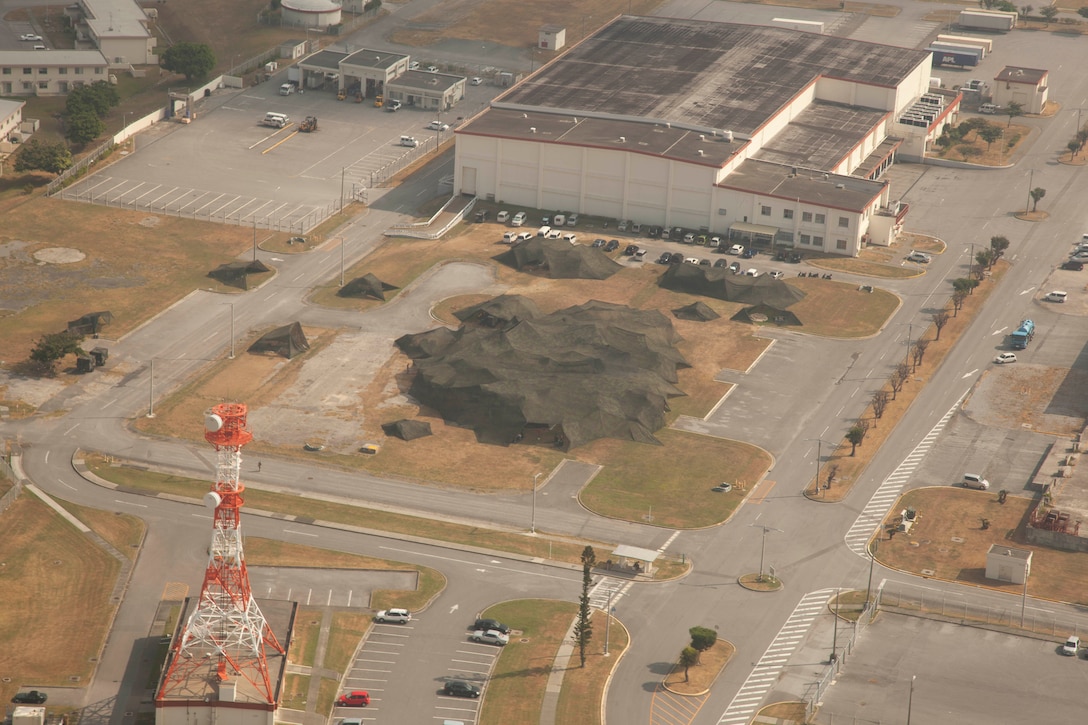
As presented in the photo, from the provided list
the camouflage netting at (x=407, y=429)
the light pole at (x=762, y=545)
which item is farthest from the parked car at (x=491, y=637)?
the camouflage netting at (x=407, y=429)

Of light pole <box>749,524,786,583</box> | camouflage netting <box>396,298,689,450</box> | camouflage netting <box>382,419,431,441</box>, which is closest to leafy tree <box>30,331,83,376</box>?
camouflage netting <box>382,419,431,441</box>

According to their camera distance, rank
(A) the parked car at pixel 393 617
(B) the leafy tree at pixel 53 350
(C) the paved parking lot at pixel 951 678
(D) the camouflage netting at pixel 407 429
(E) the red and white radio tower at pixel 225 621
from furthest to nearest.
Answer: (B) the leafy tree at pixel 53 350
(D) the camouflage netting at pixel 407 429
(A) the parked car at pixel 393 617
(C) the paved parking lot at pixel 951 678
(E) the red and white radio tower at pixel 225 621

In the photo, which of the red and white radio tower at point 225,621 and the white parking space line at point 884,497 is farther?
the white parking space line at point 884,497

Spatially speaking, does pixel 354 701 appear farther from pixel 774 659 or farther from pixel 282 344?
pixel 282 344

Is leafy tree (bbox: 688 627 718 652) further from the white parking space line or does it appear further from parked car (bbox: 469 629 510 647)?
the white parking space line

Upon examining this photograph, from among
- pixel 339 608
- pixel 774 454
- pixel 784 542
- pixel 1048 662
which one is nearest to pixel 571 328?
pixel 774 454

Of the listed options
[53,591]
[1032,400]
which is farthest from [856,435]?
[53,591]

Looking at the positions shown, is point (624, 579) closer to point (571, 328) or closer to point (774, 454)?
point (774, 454)

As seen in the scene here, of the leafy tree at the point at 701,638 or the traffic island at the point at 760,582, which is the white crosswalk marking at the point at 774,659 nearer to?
the traffic island at the point at 760,582

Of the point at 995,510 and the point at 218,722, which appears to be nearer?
the point at 218,722
